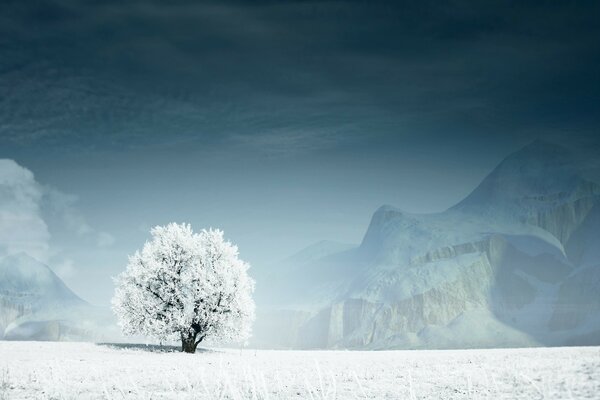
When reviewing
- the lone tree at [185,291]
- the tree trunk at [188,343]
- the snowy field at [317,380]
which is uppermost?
the lone tree at [185,291]

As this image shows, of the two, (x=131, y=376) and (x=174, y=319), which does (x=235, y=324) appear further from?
(x=131, y=376)

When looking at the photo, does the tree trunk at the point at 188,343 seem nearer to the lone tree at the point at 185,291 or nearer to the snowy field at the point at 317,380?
the lone tree at the point at 185,291

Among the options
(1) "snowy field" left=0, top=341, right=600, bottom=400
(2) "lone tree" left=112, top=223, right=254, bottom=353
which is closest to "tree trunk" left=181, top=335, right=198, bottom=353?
(2) "lone tree" left=112, top=223, right=254, bottom=353

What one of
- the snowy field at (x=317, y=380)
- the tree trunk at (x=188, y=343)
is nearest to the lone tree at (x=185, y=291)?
the tree trunk at (x=188, y=343)

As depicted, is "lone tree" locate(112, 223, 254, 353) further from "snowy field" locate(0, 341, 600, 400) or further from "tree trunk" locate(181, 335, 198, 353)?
"snowy field" locate(0, 341, 600, 400)

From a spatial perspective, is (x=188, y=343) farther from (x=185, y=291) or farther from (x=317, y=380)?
(x=317, y=380)

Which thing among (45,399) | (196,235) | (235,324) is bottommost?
(45,399)

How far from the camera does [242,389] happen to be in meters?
33.7

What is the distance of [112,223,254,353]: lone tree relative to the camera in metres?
62.3

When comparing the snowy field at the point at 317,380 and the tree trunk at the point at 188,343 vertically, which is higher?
the tree trunk at the point at 188,343

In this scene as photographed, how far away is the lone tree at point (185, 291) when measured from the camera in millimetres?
62281

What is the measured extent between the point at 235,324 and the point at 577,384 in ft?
128

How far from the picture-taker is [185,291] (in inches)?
2482

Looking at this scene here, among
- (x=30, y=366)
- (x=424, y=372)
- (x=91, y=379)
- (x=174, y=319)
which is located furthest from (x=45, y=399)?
(x=174, y=319)
